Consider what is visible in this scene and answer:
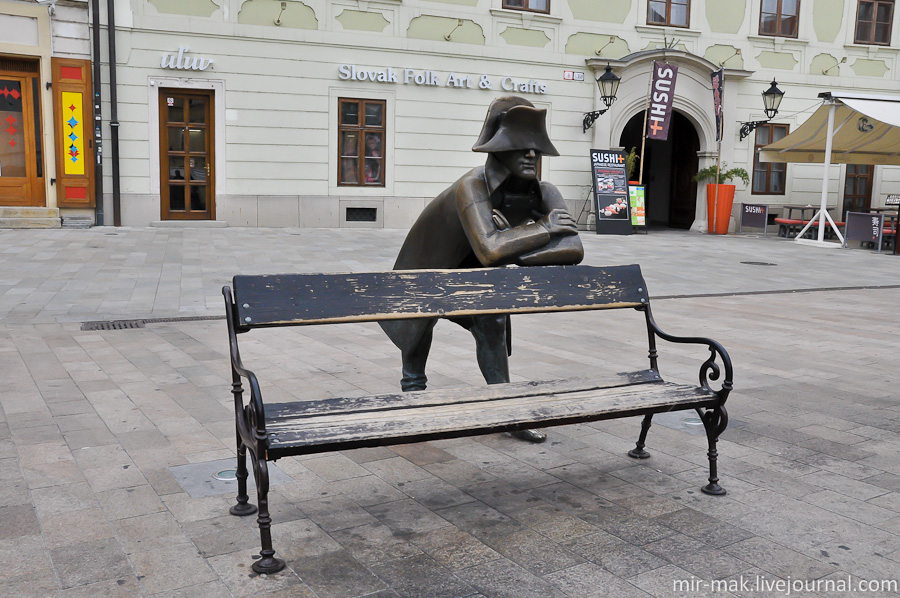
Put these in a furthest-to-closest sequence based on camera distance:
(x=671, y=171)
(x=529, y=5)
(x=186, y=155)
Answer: (x=671, y=171) < (x=529, y=5) < (x=186, y=155)

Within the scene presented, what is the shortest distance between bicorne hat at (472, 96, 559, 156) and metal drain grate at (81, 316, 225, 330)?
4.48 meters

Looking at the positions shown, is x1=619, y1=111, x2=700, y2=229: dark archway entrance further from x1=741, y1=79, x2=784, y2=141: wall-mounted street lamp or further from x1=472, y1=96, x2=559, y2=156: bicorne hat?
x1=472, y1=96, x2=559, y2=156: bicorne hat

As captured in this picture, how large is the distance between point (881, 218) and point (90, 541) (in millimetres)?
17519

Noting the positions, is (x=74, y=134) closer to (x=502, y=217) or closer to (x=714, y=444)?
(x=502, y=217)

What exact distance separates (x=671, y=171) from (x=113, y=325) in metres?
18.6

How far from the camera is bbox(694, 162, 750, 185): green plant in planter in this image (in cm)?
2008

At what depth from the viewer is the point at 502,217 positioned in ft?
12.4

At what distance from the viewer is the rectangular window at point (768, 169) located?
20.8m

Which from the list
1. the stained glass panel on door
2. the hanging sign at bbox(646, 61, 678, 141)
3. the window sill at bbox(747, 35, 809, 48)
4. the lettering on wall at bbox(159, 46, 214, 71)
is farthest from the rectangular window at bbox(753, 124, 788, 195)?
the stained glass panel on door

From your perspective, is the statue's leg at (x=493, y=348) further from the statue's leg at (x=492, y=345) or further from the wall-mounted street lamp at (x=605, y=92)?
the wall-mounted street lamp at (x=605, y=92)

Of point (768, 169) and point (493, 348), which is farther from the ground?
point (768, 169)

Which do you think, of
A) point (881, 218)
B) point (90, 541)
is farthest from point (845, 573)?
point (881, 218)

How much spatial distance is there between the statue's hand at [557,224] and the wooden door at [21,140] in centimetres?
1432

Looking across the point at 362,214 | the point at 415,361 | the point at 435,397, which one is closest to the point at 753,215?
the point at 362,214
